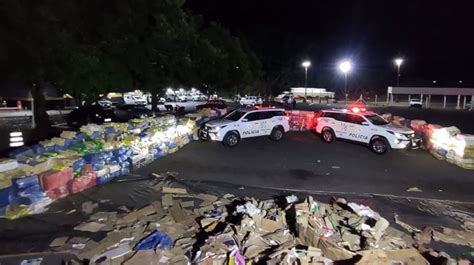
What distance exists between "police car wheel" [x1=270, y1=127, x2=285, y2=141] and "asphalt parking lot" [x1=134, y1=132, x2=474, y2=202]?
0.93 meters

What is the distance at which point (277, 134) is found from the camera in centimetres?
1828

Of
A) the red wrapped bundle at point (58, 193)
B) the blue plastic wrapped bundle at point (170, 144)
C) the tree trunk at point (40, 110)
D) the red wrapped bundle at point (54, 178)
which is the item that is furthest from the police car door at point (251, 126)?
the tree trunk at point (40, 110)

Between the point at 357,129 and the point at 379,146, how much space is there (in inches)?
50.9

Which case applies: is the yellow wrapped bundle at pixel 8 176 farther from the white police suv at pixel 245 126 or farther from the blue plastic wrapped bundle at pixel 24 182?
the white police suv at pixel 245 126

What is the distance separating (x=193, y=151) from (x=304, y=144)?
5.70 meters

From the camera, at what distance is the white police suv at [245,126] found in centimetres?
1652

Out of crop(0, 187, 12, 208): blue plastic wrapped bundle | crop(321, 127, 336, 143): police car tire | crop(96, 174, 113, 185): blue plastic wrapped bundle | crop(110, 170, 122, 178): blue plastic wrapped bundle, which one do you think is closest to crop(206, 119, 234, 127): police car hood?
crop(321, 127, 336, 143): police car tire

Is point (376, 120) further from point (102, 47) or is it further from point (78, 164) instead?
point (102, 47)

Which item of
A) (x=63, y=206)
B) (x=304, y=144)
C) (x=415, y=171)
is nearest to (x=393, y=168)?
(x=415, y=171)

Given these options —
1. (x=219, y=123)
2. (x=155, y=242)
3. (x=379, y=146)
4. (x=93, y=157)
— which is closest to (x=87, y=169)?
(x=93, y=157)

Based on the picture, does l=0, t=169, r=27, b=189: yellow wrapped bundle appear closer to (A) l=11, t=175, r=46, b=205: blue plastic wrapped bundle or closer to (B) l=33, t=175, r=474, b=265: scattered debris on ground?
(A) l=11, t=175, r=46, b=205: blue plastic wrapped bundle

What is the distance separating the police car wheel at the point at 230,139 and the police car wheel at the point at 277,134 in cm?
235

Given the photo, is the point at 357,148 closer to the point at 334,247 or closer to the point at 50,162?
the point at 334,247

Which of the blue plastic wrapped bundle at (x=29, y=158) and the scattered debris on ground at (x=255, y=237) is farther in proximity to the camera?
the blue plastic wrapped bundle at (x=29, y=158)
